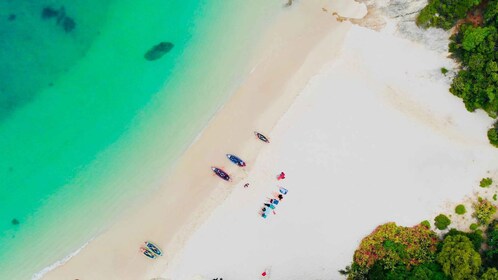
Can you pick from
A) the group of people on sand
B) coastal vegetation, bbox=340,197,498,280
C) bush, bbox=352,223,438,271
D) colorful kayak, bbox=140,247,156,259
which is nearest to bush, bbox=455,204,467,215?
coastal vegetation, bbox=340,197,498,280

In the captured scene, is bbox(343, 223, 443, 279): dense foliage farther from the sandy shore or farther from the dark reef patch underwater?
the dark reef patch underwater

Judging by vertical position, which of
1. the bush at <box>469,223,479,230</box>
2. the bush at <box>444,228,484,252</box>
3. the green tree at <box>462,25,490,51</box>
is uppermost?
the green tree at <box>462,25,490,51</box>

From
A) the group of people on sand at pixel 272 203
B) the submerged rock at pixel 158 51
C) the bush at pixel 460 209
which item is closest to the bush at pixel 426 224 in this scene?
the bush at pixel 460 209

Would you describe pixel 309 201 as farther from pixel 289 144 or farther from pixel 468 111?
pixel 468 111

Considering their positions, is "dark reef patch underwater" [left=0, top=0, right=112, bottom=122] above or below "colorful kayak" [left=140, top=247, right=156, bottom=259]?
above

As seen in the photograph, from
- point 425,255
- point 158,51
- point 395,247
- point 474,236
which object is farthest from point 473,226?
point 158,51

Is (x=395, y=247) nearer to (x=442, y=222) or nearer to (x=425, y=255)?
(x=425, y=255)
